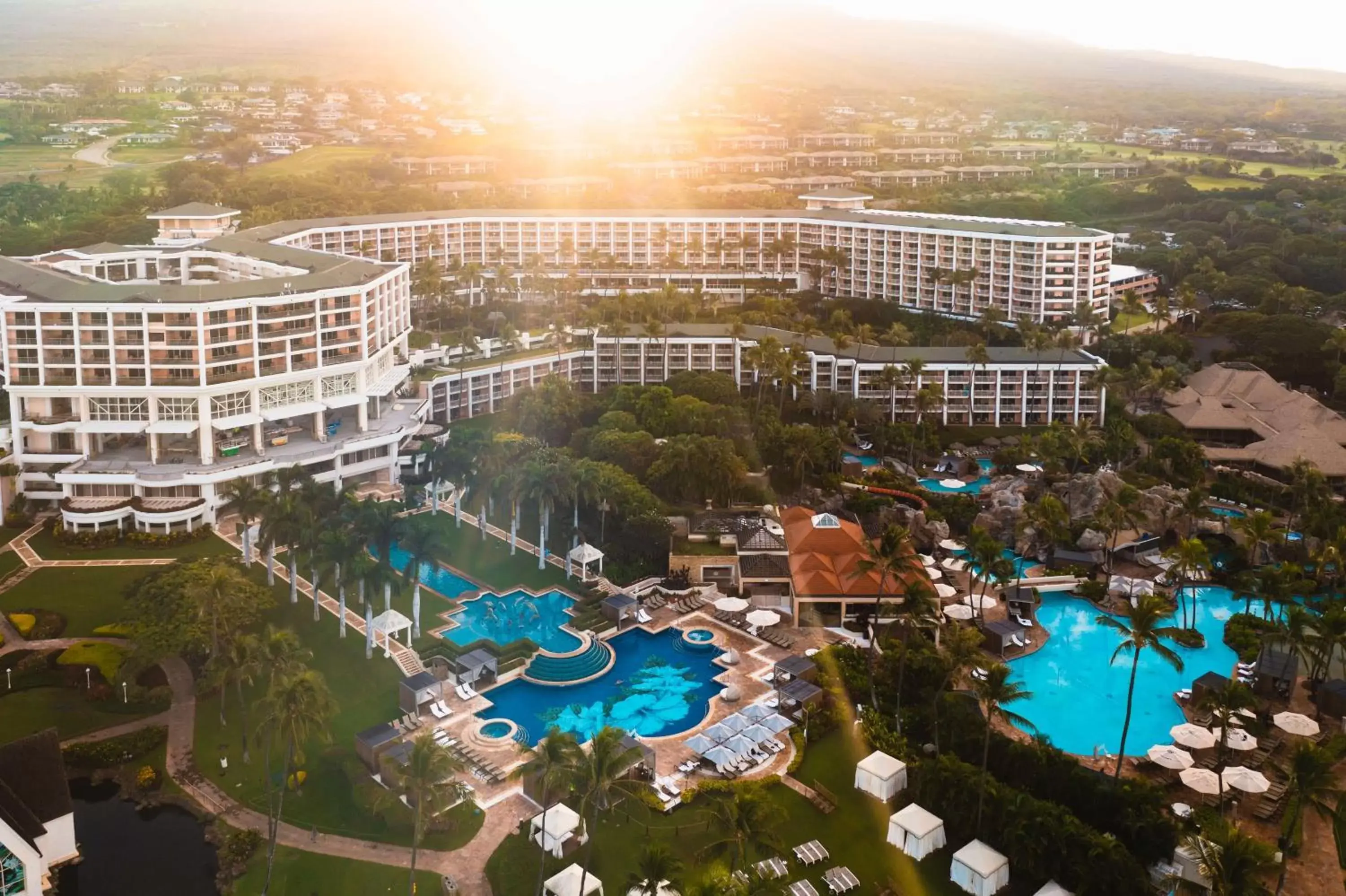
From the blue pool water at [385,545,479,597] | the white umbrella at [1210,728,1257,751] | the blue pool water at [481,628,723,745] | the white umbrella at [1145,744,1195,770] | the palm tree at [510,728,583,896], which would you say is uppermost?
the palm tree at [510,728,583,896]

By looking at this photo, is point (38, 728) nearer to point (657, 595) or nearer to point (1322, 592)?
point (657, 595)

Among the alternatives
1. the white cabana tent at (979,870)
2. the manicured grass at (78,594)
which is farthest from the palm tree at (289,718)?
the white cabana tent at (979,870)

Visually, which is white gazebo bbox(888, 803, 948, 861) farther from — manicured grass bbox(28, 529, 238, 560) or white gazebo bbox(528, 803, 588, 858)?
manicured grass bbox(28, 529, 238, 560)


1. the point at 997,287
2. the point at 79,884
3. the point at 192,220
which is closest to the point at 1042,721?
the point at 79,884

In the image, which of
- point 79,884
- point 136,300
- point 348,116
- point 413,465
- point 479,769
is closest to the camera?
point 79,884

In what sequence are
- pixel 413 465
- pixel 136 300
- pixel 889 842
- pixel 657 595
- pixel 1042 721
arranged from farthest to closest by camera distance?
pixel 413 465, pixel 136 300, pixel 657 595, pixel 1042 721, pixel 889 842

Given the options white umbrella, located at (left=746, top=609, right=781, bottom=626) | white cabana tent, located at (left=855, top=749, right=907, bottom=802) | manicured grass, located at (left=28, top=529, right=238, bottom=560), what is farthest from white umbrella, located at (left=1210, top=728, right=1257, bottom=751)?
manicured grass, located at (left=28, top=529, right=238, bottom=560)

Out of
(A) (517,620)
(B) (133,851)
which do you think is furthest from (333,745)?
(A) (517,620)
